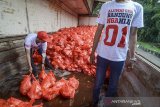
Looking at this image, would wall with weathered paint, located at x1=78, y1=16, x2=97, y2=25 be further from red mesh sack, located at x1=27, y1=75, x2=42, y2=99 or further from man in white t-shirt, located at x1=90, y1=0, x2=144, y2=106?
man in white t-shirt, located at x1=90, y1=0, x2=144, y2=106

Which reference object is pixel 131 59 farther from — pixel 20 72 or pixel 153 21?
pixel 153 21

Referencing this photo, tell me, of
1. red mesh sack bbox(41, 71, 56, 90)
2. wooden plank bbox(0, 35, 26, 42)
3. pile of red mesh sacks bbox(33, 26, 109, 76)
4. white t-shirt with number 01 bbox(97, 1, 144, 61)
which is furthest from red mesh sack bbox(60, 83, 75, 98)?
wooden plank bbox(0, 35, 26, 42)

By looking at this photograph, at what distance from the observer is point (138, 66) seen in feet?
12.0

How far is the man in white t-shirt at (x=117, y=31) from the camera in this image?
8.74ft

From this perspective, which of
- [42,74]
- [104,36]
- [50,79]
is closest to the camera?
[104,36]

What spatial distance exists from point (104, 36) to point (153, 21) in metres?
9.62

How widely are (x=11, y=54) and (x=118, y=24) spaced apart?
11.0 ft

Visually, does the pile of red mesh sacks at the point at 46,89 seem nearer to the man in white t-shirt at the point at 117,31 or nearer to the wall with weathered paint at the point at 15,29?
the wall with weathered paint at the point at 15,29

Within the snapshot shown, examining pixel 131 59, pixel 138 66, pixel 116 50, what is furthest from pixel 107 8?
A: pixel 138 66

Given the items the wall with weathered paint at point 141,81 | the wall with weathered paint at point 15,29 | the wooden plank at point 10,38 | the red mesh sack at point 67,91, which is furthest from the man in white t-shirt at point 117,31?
the wall with weathered paint at point 15,29

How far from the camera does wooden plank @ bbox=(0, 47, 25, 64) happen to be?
174 inches

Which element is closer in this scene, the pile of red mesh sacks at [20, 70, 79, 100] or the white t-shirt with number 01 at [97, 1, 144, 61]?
the white t-shirt with number 01 at [97, 1, 144, 61]

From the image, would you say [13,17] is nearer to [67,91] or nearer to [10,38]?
[10,38]

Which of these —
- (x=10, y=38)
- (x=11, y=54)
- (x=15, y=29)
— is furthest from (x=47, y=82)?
(x=15, y=29)
